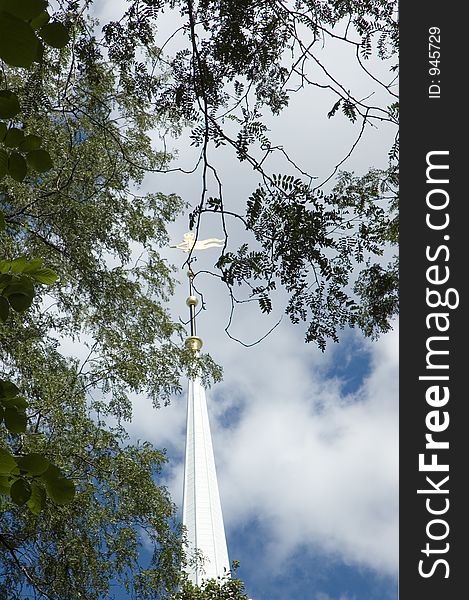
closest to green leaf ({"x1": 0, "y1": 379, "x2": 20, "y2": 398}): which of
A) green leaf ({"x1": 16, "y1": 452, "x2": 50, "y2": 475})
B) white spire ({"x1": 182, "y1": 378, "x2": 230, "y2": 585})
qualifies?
green leaf ({"x1": 16, "y1": 452, "x2": 50, "y2": 475})

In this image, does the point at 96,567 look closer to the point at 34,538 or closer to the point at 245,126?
the point at 34,538

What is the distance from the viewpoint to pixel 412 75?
2.49 meters

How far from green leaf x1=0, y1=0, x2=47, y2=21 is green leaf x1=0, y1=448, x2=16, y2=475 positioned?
465 mm

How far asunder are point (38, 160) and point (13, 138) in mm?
44

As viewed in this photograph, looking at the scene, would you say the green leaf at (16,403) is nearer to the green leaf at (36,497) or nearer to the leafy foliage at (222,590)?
the green leaf at (36,497)

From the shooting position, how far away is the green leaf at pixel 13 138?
3.54ft

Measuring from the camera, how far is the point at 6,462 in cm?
88

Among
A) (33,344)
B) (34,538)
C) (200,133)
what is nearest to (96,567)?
(34,538)

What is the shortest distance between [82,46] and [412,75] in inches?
49.7

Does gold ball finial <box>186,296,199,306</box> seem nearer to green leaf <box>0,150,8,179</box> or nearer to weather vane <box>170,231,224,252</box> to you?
weather vane <box>170,231,224,252</box>

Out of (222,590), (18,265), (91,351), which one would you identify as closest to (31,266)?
(18,265)

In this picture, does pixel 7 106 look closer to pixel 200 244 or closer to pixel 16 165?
pixel 16 165

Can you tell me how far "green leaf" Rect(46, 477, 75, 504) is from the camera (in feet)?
3.07

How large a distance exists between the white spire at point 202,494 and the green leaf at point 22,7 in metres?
13.5
